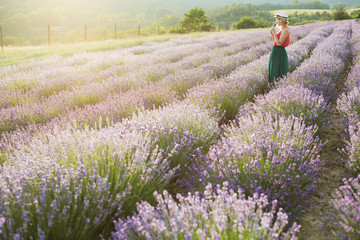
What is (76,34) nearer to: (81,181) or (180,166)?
(180,166)

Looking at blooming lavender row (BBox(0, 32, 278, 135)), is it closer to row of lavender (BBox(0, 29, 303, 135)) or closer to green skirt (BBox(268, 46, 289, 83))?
row of lavender (BBox(0, 29, 303, 135))

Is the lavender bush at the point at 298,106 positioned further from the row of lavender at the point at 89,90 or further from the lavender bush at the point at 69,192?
the lavender bush at the point at 69,192

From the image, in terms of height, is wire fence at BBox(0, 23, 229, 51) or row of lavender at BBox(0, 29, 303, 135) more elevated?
wire fence at BBox(0, 23, 229, 51)

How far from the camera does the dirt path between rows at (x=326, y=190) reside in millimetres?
2057

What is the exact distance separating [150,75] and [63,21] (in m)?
146

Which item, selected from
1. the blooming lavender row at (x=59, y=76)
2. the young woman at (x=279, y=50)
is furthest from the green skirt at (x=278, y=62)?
the blooming lavender row at (x=59, y=76)

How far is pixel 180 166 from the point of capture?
2828 millimetres

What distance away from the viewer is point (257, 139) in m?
2.51

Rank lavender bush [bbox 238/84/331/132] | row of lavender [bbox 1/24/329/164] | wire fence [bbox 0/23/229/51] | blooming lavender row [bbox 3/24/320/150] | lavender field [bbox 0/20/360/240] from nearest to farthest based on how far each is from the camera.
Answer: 1. lavender field [bbox 0/20/360/240]
2. row of lavender [bbox 1/24/329/164]
3. lavender bush [bbox 238/84/331/132]
4. blooming lavender row [bbox 3/24/320/150]
5. wire fence [bbox 0/23/229/51]

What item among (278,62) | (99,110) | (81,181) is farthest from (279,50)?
(81,181)

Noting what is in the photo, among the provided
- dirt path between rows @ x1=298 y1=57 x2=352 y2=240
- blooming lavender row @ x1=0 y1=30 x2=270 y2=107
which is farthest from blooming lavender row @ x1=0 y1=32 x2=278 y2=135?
dirt path between rows @ x1=298 y1=57 x2=352 y2=240

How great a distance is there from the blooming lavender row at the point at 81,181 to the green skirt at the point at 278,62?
132 inches

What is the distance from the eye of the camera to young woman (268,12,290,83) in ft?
17.3

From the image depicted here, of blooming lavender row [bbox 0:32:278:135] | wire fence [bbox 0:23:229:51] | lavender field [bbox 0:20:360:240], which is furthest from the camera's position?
wire fence [bbox 0:23:229:51]
